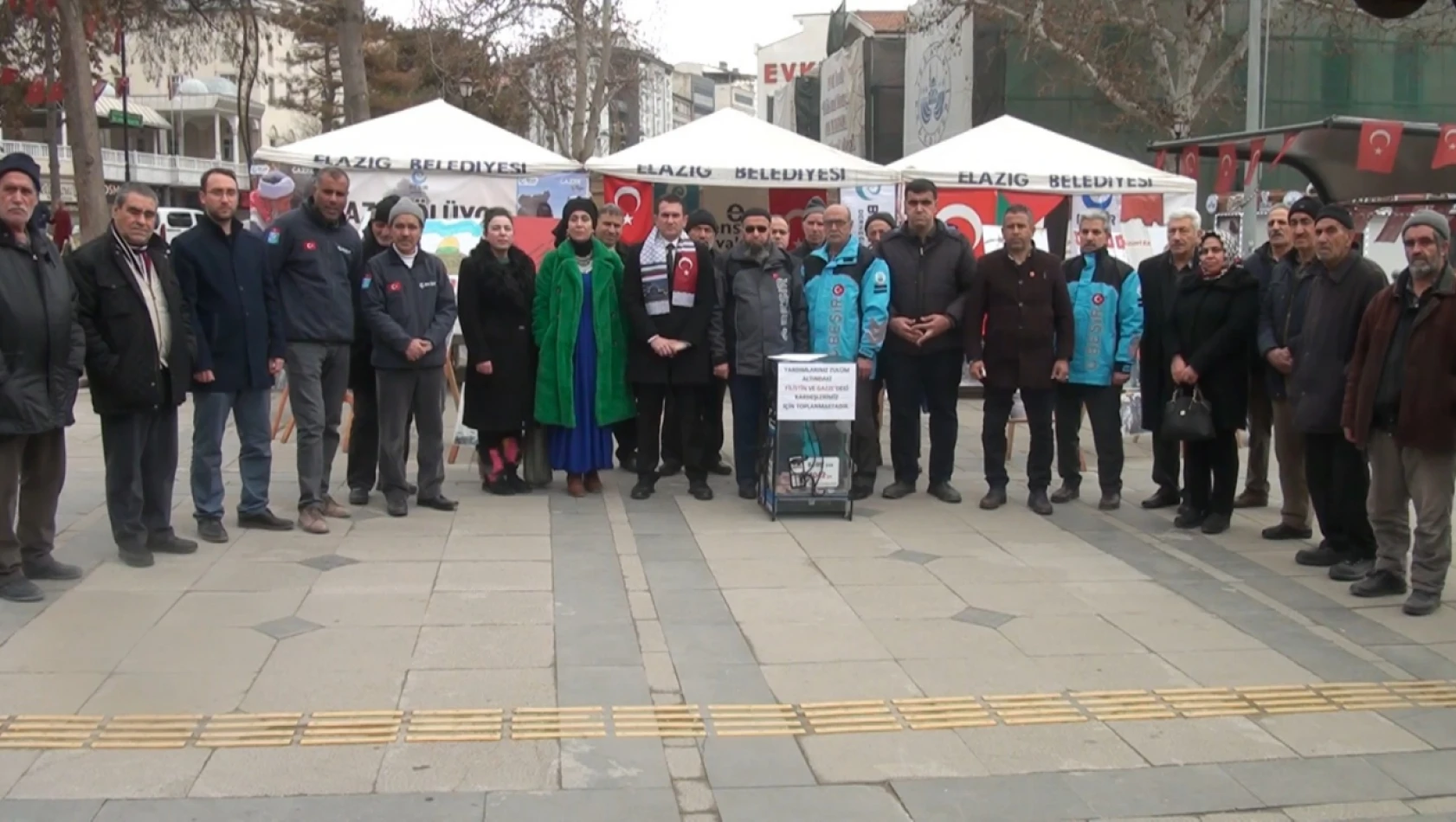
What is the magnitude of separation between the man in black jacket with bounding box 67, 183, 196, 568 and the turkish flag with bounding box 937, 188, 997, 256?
7.92m

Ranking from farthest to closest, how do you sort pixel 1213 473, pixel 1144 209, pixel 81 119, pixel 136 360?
pixel 81 119, pixel 1144 209, pixel 1213 473, pixel 136 360

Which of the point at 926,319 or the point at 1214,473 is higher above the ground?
the point at 926,319

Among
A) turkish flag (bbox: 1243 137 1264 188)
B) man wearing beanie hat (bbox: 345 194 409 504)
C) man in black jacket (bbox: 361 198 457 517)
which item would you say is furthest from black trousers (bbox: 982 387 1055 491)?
man wearing beanie hat (bbox: 345 194 409 504)

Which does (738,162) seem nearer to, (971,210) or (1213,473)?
(971,210)

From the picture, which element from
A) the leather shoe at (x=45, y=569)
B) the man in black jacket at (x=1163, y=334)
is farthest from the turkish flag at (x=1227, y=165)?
the leather shoe at (x=45, y=569)

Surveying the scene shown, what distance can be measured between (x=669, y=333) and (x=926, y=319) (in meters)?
1.72

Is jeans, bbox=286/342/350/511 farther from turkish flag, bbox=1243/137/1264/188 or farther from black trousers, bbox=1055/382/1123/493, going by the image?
turkish flag, bbox=1243/137/1264/188

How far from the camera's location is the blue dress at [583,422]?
9430 millimetres

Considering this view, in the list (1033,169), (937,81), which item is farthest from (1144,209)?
(937,81)

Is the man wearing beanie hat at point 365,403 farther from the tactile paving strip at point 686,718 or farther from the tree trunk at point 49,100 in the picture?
the tree trunk at point 49,100

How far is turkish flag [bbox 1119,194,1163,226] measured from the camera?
1396cm

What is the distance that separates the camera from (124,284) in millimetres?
7215

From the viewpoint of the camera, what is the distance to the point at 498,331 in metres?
9.37

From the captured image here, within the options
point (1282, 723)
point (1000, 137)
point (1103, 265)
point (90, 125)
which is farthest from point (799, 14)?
point (1282, 723)
